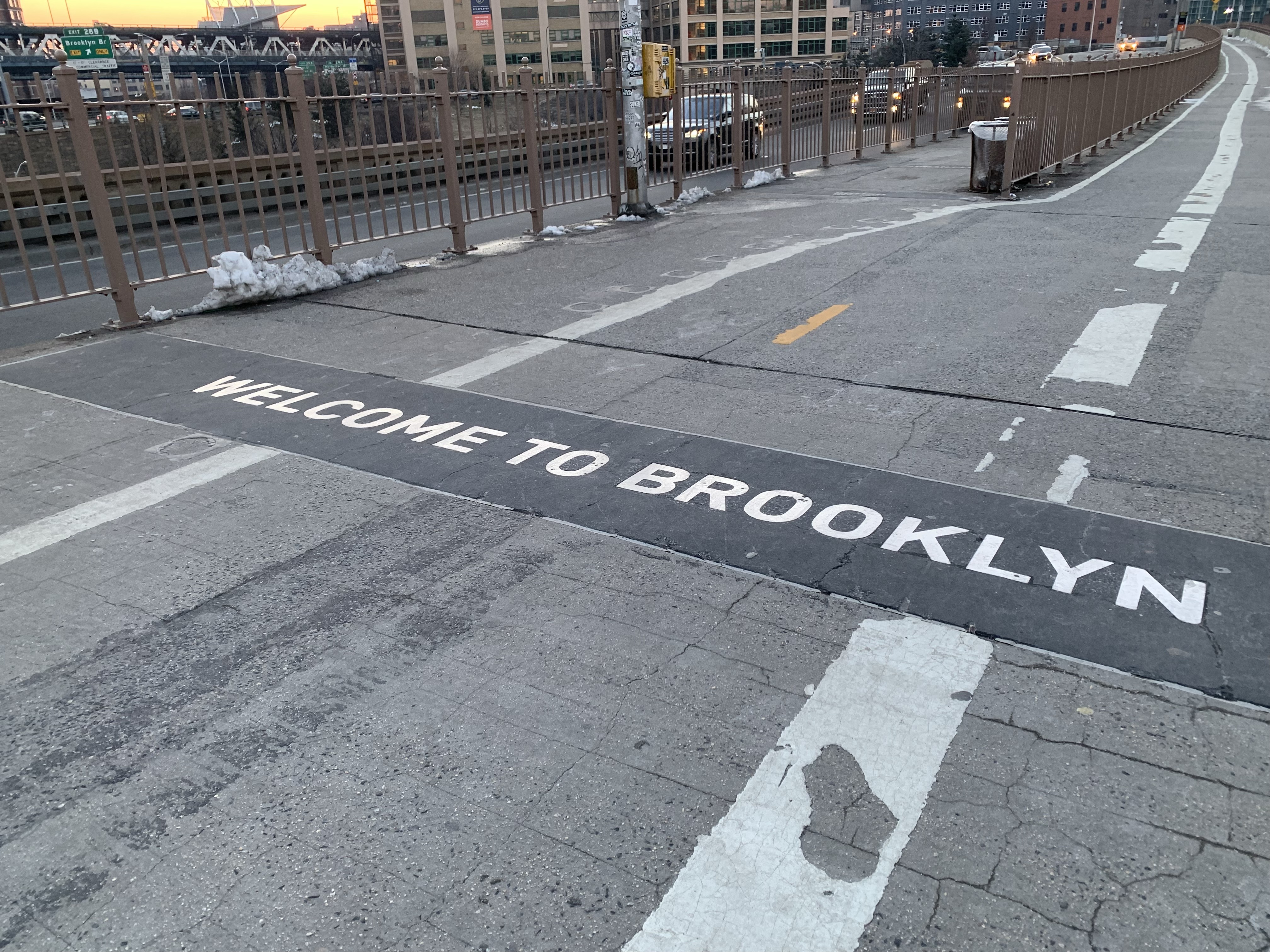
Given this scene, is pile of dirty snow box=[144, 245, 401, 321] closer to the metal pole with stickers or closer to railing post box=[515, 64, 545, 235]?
railing post box=[515, 64, 545, 235]

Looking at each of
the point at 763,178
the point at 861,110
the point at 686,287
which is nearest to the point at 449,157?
the point at 686,287

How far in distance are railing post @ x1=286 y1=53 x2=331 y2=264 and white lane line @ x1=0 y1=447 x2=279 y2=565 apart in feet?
16.9

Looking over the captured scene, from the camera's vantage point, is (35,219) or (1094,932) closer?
(1094,932)

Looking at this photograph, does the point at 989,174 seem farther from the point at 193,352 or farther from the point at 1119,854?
the point at 1119,854

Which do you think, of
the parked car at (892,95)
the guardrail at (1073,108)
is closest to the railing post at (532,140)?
the guardrail at (1073,108)

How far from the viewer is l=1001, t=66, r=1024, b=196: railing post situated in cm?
1391

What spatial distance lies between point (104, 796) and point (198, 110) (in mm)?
8295

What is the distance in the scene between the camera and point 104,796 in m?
2.98

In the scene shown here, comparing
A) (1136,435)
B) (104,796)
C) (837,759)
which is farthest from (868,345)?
(104,796)

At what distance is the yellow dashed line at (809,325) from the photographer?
7746 millimetres

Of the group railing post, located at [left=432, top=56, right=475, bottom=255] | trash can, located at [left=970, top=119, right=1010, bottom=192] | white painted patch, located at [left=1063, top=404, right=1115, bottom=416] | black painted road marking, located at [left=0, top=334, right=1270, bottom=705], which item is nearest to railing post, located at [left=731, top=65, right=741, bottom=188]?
trash can, located at [left=970, top=119, right=1010, bottom=192]

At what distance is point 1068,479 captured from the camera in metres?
4.97

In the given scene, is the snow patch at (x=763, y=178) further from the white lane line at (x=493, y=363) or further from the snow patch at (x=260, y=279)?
the white lane line at (x=493, y=363)

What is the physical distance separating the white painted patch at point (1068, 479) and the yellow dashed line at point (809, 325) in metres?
2.89
